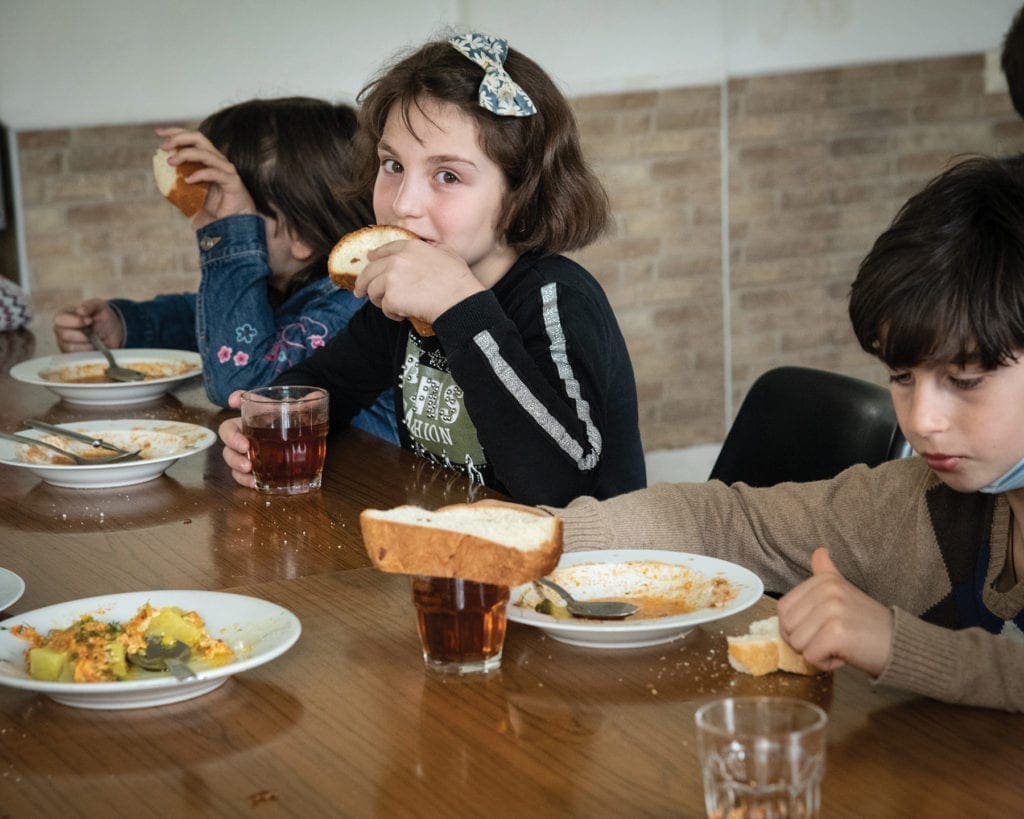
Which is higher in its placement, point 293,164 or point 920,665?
point 293,164

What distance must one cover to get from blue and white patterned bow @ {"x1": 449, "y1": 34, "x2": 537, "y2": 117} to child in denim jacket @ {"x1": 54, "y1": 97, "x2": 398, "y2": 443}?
503mm

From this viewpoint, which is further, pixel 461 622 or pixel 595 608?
pixel 595 608

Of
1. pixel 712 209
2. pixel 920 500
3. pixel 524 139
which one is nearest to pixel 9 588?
pixel 920 500

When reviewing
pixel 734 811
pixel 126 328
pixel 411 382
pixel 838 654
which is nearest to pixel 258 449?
pixel 411 382

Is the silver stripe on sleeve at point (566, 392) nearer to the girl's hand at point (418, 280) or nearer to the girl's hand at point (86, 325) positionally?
the girl's hand at point (418, 280)

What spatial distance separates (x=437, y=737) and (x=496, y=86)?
1.18 m


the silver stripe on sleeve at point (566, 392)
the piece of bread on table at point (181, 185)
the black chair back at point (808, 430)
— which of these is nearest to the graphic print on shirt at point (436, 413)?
the silver stripe on sleeve at point (566, 392)

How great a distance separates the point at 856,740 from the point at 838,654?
4.2 inches

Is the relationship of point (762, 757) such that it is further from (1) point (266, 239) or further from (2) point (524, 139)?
(1) point (266, 239)

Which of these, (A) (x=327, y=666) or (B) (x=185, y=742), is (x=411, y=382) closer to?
(A) (x=327, y=666)

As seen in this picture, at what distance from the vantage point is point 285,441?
5.71ft

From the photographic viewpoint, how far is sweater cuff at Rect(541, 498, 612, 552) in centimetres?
139

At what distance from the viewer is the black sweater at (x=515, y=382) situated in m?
1.75

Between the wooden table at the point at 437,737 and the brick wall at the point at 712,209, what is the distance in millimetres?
3213
